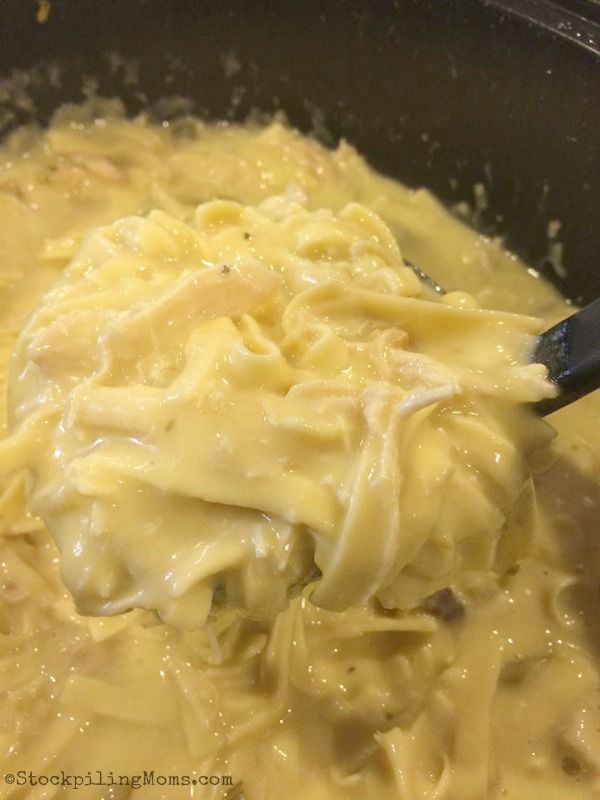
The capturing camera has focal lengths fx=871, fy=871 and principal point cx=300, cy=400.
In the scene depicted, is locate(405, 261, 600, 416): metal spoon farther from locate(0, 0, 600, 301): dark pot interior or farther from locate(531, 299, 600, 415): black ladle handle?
locate(0, 0, 600, 301): dark pot interior

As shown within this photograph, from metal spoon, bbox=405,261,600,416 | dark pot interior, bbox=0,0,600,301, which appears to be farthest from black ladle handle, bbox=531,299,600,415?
dark pot interior, bbox=0,0,600,301

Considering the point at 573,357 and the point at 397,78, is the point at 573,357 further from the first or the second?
the point at 397,78

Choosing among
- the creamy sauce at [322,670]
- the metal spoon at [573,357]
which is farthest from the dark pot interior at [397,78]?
the metal spoon at [573,357]

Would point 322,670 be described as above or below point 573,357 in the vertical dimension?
below

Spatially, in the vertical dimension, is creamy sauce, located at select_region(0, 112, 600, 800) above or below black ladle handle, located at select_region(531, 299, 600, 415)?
below

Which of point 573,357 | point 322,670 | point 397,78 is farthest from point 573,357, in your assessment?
point 397,78

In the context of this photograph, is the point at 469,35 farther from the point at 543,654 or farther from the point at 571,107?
the point at 543,654

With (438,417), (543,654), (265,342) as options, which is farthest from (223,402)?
→ (543,654)

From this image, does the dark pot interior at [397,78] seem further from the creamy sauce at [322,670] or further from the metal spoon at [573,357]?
the metal spoon at [573,357]
